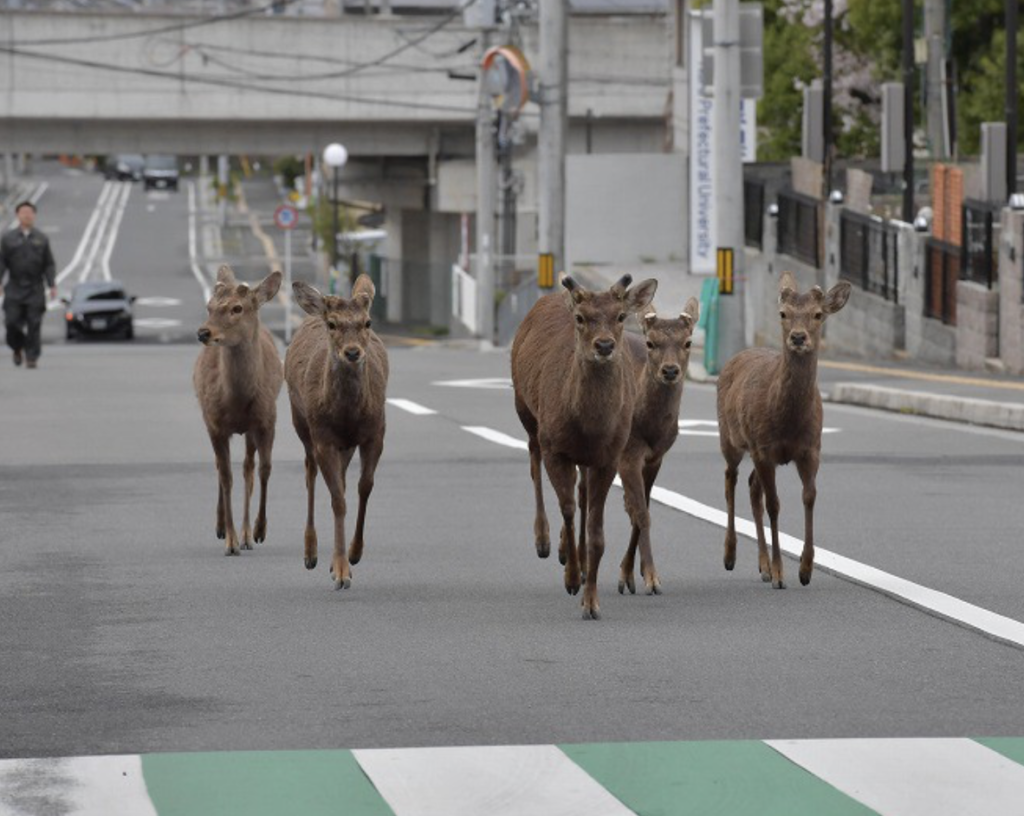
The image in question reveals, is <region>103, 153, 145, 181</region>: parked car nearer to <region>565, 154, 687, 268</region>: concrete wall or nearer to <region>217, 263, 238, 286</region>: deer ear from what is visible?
<region>565, 154, 687, 268</region>: concrete wall

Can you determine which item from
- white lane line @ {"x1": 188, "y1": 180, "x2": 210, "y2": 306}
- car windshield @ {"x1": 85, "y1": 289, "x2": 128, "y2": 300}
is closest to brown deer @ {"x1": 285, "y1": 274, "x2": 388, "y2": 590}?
car windshield @ {"x1": 85, "y1": 289, "x2": 128, "y2": 300}

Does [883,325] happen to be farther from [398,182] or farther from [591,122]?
[398,182]

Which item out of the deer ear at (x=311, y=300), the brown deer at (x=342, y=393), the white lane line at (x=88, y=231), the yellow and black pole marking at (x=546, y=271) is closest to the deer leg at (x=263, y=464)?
the brown deer at (x=342, y=393)

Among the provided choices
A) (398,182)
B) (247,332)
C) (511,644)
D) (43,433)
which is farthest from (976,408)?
(398,182)

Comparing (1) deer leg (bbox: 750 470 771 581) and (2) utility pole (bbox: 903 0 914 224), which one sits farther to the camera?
(2) utility pole (bbox: 903 0 914 224)

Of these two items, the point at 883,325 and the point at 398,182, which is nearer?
the point at 883,325

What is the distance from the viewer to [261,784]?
8781mm

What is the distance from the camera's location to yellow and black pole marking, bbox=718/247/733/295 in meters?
34.9

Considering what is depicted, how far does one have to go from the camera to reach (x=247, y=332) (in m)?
15.4

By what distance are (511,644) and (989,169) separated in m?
32.7

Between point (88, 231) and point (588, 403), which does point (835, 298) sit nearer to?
point (588, 403)

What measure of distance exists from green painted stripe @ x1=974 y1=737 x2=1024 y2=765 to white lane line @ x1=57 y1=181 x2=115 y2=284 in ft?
291

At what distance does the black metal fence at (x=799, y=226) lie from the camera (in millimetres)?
48188

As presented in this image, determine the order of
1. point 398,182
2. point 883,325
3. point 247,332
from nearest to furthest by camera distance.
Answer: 1. point 247,332
2. point 883,325
3. point 398,182
